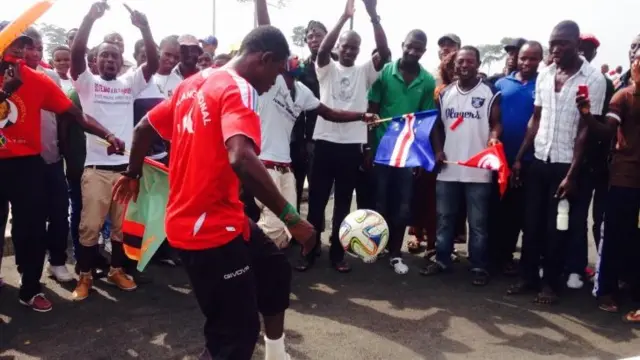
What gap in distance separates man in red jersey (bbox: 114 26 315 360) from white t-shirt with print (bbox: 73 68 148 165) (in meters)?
2.43

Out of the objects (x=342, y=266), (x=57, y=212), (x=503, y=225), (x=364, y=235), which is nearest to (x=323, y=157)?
(x=342, y=266)

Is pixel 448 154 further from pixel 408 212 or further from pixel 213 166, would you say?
pixel 213 166

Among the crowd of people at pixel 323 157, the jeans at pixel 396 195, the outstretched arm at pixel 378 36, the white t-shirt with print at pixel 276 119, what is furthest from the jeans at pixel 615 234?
→ the white t-shirt with print at pixel 276 119

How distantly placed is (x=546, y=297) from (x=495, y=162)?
1.32 meters

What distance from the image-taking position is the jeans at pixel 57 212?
5324 mm

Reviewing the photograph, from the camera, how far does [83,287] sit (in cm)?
516

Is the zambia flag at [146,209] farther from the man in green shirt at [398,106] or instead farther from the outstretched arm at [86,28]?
the man in green shirt at [398,106]

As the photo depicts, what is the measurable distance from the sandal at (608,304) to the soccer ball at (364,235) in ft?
6.79

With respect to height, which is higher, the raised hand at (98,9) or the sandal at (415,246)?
the raised hand at (98,9)

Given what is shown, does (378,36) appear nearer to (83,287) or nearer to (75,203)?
(75,203)

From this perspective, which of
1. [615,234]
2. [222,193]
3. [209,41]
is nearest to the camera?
[222,193]

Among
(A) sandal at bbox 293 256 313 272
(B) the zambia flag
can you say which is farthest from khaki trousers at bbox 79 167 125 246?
(A) sandal at bbox 293 256 313 272

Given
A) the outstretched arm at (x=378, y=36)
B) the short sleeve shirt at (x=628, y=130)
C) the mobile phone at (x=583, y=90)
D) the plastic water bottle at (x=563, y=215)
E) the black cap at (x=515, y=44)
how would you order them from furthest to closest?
the black cap at (x=515, y=44) → the outstretched arm at (x=378, y=36) → the plastic water bottle at (x=563, y=215) → the short sleeve shirt at (x=628, y=130) → the mobile phone at (x=583, y=90)

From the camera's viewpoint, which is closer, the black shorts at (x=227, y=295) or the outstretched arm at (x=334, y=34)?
the black shorts at (x=227, y=295)
